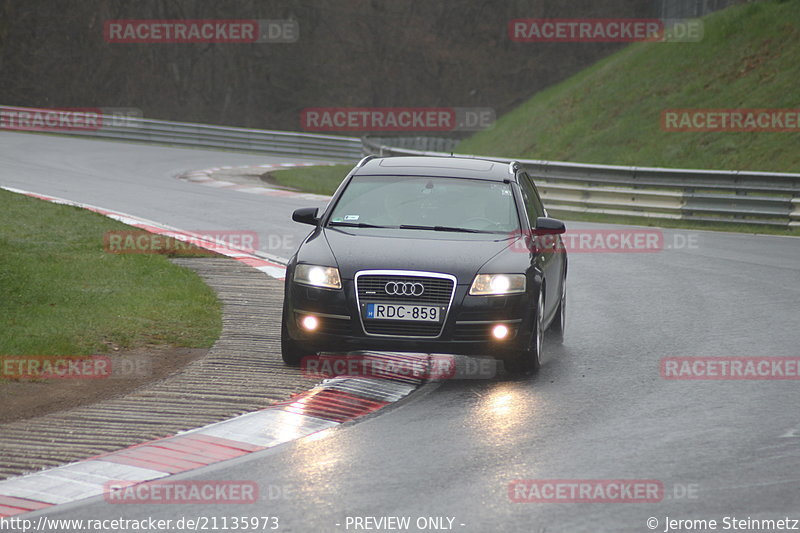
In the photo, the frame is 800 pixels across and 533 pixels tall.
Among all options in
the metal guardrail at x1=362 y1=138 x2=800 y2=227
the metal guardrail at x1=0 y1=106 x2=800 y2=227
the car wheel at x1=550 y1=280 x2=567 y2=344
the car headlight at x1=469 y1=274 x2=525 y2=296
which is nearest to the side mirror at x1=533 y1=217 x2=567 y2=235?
the car headlight at x1=469 y1=274 x2=525 y2=296

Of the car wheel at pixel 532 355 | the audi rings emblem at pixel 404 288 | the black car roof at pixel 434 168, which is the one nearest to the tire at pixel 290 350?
the audi rings emblem at pixel 404 288

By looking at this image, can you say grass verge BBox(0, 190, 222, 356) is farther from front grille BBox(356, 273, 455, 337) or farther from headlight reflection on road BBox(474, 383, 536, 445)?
headlight reflection on road BBox(474, 383, 536, 445)

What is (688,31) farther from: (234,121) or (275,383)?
(275,383)

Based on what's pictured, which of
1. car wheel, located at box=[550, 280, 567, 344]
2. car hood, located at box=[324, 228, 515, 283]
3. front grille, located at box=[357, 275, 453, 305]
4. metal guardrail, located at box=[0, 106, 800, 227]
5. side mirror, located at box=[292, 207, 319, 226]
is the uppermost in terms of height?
metal guardrail, located at box=[0, 106, 800, 227]

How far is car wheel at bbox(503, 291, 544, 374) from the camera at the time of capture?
29.2 ft

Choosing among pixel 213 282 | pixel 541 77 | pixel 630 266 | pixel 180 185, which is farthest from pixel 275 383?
pixel 541 77

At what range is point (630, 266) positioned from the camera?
15.9 meters

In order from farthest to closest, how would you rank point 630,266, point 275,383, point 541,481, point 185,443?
point 630,266 → point 275,383 → point 185,443 → point 541,481

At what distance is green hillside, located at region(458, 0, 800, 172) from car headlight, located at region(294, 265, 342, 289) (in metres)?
20.3

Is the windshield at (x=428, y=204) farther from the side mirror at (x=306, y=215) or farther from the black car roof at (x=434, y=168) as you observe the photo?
the side mirror at (x=306, y=215)

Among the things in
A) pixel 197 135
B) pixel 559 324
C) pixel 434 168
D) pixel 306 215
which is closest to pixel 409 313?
pixel 306 215

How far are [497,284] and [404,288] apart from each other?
2.33 feet

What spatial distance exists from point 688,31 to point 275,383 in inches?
1292

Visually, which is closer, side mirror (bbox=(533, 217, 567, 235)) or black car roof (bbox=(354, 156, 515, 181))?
side mirror (bbox=(533, 217, 567, 235))
